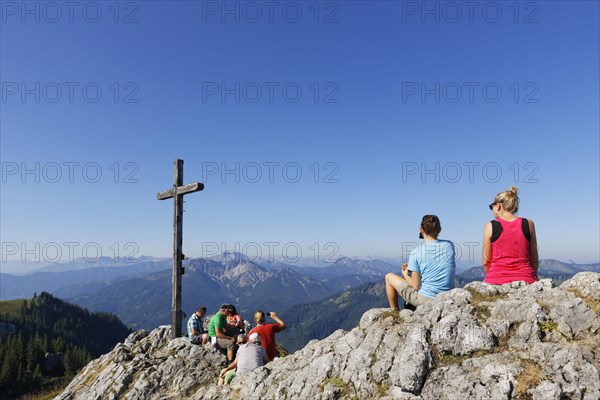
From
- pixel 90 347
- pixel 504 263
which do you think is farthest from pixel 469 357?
pixel 90 347

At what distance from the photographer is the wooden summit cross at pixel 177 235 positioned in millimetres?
17406

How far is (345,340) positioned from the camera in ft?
30.2

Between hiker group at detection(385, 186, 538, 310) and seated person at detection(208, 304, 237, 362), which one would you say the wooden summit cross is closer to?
seated person at detection(208, 304, 237, 362)

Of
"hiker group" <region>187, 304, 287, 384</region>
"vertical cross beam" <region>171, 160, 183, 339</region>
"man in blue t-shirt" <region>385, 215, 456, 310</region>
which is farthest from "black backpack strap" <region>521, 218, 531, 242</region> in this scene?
"vertical cross beam" <region>171, 160, 183, 339</region>

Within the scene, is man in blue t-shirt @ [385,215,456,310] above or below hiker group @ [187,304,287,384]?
above

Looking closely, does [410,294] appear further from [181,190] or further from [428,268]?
[181,190]

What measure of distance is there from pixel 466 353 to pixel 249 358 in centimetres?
718

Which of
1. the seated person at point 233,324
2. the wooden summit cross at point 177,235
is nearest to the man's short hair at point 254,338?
the seated person at point 233,324

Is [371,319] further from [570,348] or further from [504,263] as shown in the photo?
[570,348]

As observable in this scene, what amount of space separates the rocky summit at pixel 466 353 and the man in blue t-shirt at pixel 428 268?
1.53ft

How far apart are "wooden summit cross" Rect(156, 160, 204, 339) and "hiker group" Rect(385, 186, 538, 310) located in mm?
11745

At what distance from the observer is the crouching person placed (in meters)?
11.3

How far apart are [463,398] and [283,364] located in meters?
5.56

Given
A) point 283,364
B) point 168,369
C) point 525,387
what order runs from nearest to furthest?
point 525,387, point 283,364, point 168,369
